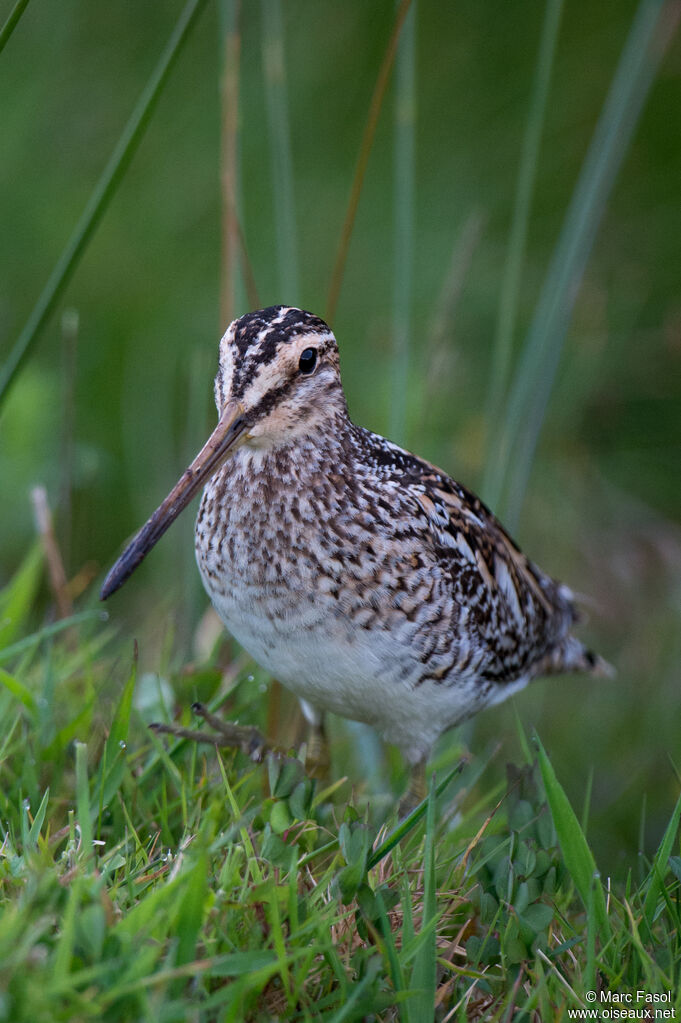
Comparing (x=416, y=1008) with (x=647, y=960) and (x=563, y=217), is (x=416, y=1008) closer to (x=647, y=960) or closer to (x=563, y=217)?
(x=647, y=960)

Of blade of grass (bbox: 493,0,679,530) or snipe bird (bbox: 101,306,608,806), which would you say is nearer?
snipe bird (bbox: 101,306,608,806)

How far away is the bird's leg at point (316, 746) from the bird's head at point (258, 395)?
88cm

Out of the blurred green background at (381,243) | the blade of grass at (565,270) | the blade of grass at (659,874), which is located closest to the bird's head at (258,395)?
the blade of grass at (565,270)

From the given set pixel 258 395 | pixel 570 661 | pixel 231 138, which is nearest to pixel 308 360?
pixel 258 395

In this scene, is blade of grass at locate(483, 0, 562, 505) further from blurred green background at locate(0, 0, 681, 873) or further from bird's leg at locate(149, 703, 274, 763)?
blurred green background at locate(0, 0, 681, 873)

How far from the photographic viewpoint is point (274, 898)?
2.27m

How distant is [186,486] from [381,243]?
12.3 feet

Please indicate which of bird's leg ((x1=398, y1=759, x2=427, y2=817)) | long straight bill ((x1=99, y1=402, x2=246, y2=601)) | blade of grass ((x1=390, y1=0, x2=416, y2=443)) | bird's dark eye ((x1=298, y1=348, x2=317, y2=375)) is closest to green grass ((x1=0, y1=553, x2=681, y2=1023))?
bird's leg ((x1=398, y1=759, x2=427, y2=817))

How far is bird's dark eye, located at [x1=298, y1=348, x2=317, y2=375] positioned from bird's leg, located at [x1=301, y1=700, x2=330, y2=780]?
39.9 inches

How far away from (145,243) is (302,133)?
1017 mm

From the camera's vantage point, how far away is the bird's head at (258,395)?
9.35 ft

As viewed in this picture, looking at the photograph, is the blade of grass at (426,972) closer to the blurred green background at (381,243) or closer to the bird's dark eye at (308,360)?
the bird's dark eye at (308,360)

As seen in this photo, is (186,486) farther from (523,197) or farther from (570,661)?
(570,661)

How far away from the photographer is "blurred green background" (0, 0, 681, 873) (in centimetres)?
597
